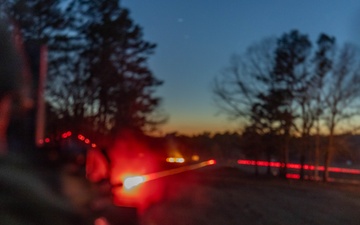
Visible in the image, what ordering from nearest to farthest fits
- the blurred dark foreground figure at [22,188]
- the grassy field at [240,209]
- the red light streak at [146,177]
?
the blurred dark foreground figure at [22,188] → the red light streak at [146,177] → the grassy field at [240,209]

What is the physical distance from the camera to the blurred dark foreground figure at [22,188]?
6.08 ft

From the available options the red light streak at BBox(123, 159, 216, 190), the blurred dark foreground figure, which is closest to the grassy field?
the red light streak at BBox(123, 159, 216, 190)

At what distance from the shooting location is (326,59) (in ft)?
140

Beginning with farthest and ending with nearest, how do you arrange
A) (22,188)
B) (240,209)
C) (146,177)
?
(240,209)
(146,177)
(22,188)

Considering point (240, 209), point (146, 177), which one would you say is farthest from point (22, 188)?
point (240, 209)

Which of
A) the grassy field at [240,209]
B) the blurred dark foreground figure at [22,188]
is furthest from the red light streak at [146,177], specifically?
the blurred dark foreground figure at [22,188]

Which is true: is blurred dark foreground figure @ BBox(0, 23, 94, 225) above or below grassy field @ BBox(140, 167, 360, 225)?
above

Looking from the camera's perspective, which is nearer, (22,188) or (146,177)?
(22,188)

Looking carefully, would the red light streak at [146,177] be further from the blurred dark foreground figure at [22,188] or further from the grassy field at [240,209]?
the blurred dark foreground figure at [22,188]

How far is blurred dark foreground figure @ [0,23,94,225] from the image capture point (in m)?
1.85

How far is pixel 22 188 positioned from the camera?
1.89 m

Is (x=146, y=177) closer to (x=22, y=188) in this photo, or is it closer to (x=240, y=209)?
(x=240, y=209)

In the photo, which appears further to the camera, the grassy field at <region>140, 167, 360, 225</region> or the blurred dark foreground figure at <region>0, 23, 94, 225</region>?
the grassy field at <region>140, 167, 360, 225</region>

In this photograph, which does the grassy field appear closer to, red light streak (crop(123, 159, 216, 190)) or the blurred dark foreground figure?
red light streak (crop(123, 159, 216, 190))
